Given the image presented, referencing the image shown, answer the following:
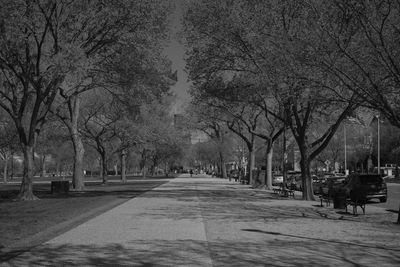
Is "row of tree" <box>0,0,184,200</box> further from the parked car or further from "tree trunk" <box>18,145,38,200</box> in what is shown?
the parked car

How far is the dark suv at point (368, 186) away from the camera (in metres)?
28.5

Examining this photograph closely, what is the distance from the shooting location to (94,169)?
155125mm

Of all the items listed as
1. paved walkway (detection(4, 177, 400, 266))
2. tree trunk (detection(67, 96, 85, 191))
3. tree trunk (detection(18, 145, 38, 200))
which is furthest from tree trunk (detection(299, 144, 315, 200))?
tree trunk (detection(67, 96, 85, 191))

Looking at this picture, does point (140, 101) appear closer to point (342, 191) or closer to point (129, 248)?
point (342, 191)

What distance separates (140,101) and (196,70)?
5.19 meters

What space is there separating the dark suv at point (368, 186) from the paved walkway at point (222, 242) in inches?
384

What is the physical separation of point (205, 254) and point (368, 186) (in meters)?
20.2

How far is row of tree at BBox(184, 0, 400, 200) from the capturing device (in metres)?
16.1

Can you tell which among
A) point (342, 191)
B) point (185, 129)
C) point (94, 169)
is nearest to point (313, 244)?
point (342, 191)

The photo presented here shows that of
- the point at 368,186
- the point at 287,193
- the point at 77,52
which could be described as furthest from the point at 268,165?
the point at 77,52

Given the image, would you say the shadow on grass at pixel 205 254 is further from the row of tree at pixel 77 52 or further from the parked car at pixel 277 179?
the parked car at pixel 277 179

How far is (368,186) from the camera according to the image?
1129 inches

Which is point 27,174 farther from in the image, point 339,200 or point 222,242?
point 222,242

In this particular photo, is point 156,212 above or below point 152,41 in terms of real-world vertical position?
below
